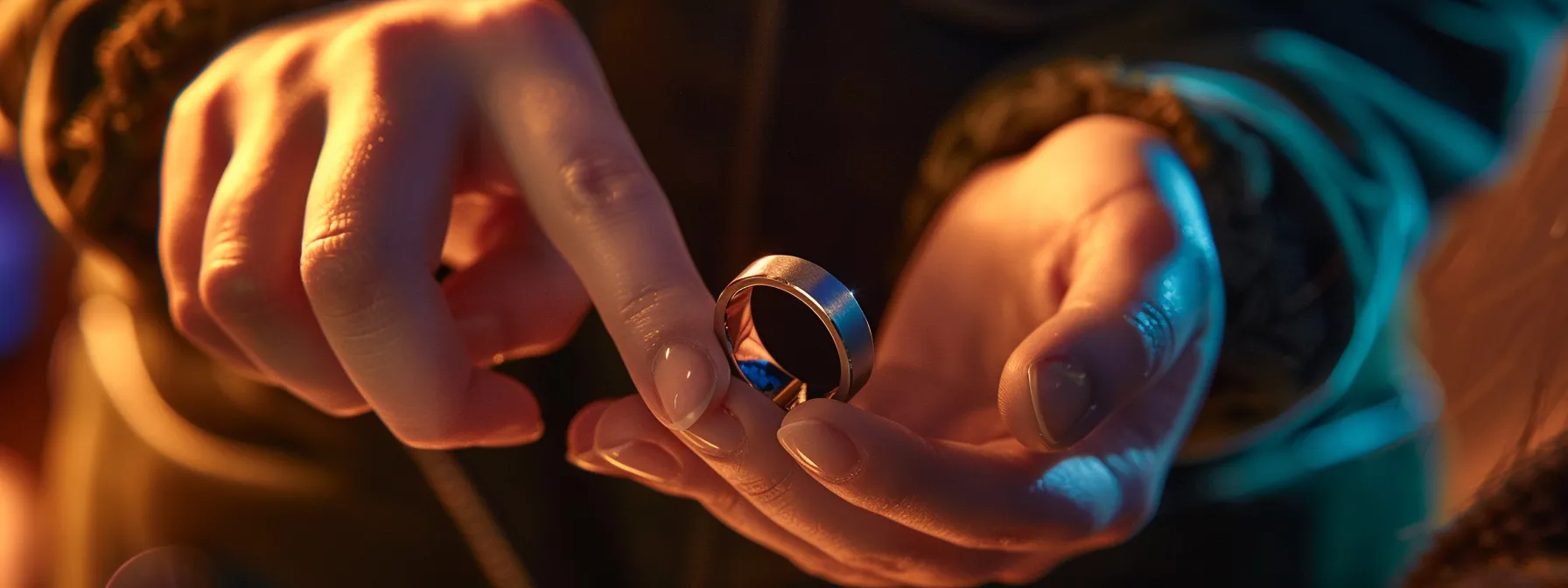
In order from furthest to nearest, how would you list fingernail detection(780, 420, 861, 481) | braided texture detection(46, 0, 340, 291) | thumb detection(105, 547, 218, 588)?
thumb detection(105, 547, 218, 588)
braided texture detection(46, 0, 340, 291)
fingernail detection(780, 420, 861, 481)

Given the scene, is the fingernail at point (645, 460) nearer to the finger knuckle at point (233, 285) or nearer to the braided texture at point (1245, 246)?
the finger knuckle at point (233, 285)

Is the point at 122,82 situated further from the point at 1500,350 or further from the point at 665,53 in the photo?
the point at 1500,350

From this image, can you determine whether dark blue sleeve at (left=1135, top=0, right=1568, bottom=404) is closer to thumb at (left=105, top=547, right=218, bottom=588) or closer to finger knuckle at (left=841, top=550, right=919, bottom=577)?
finger knuckle at (left=841, top=550, right=919, bottom=577)

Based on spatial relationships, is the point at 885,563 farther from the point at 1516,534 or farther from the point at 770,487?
the point at 1516,534

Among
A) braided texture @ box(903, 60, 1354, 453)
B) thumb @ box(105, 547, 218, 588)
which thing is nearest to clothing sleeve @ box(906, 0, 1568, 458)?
braided texture @ box(903, 60, 1354, 453)

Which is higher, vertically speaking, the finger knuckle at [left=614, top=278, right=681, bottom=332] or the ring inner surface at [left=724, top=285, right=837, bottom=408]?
the finger knuckle at [left=614, top=278, right=681, bottom=332]

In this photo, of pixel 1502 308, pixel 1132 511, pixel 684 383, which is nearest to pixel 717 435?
pixel 684 383

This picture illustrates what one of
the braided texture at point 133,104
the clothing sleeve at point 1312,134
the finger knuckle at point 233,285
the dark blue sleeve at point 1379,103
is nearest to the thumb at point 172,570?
the braided texture at point 133,104
